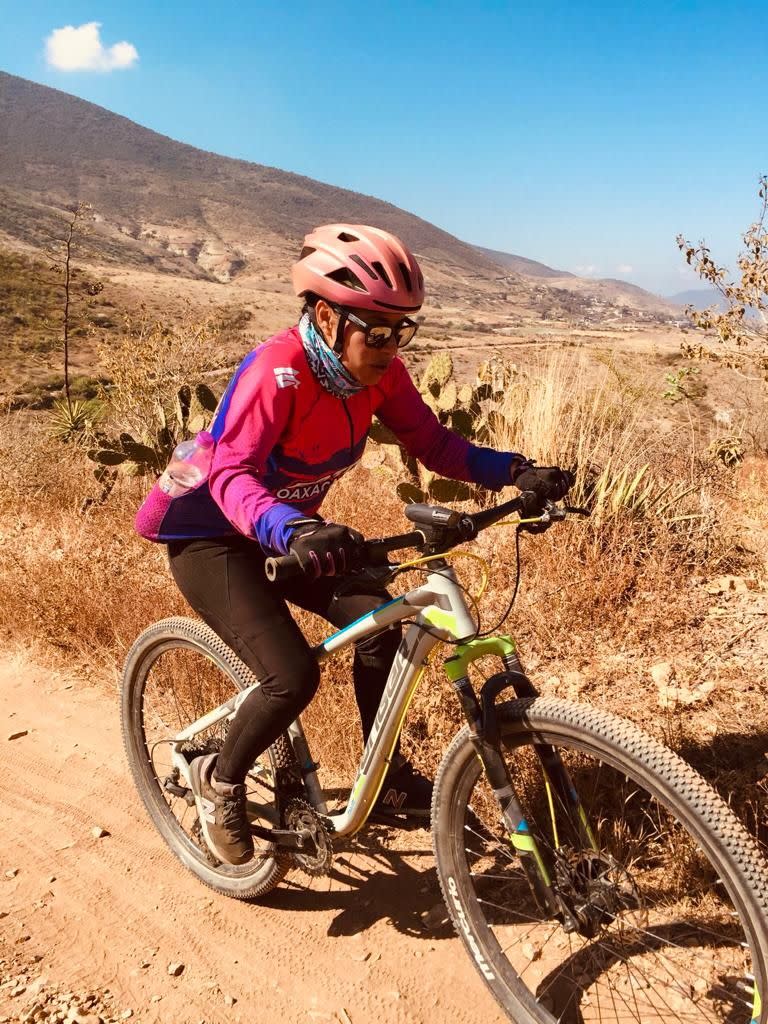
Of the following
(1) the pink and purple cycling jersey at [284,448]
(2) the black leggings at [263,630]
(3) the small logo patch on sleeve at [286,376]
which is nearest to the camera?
(1) the pink and purple cycling jersey at [284,448]

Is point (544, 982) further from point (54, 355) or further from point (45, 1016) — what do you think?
point (54, 355)

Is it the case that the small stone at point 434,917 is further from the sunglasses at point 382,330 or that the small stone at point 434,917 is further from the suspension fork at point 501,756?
the sunglasses at point 382,330

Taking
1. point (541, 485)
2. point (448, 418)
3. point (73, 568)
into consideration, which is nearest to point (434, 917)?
point (541, 485)

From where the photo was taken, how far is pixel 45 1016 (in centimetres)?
244

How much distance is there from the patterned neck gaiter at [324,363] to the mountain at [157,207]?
Result: 80152mm

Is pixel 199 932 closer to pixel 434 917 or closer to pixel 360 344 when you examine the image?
pixel 434 917

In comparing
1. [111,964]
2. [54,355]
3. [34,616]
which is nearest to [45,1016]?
[111,964]

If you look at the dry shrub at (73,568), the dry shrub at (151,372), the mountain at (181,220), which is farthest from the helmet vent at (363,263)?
the mountain at (181,220)

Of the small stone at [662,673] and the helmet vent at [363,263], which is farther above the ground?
the helmet vent at [363,263]

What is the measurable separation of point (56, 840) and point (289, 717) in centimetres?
165

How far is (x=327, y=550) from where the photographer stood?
179 centimetres


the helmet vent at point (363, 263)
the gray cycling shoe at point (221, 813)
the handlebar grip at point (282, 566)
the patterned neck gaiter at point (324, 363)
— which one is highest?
the helmet vent at point (363, 263)

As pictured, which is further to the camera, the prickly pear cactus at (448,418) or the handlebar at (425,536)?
the prickly pear cactus at (448,418)

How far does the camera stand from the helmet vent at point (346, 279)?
230cm
